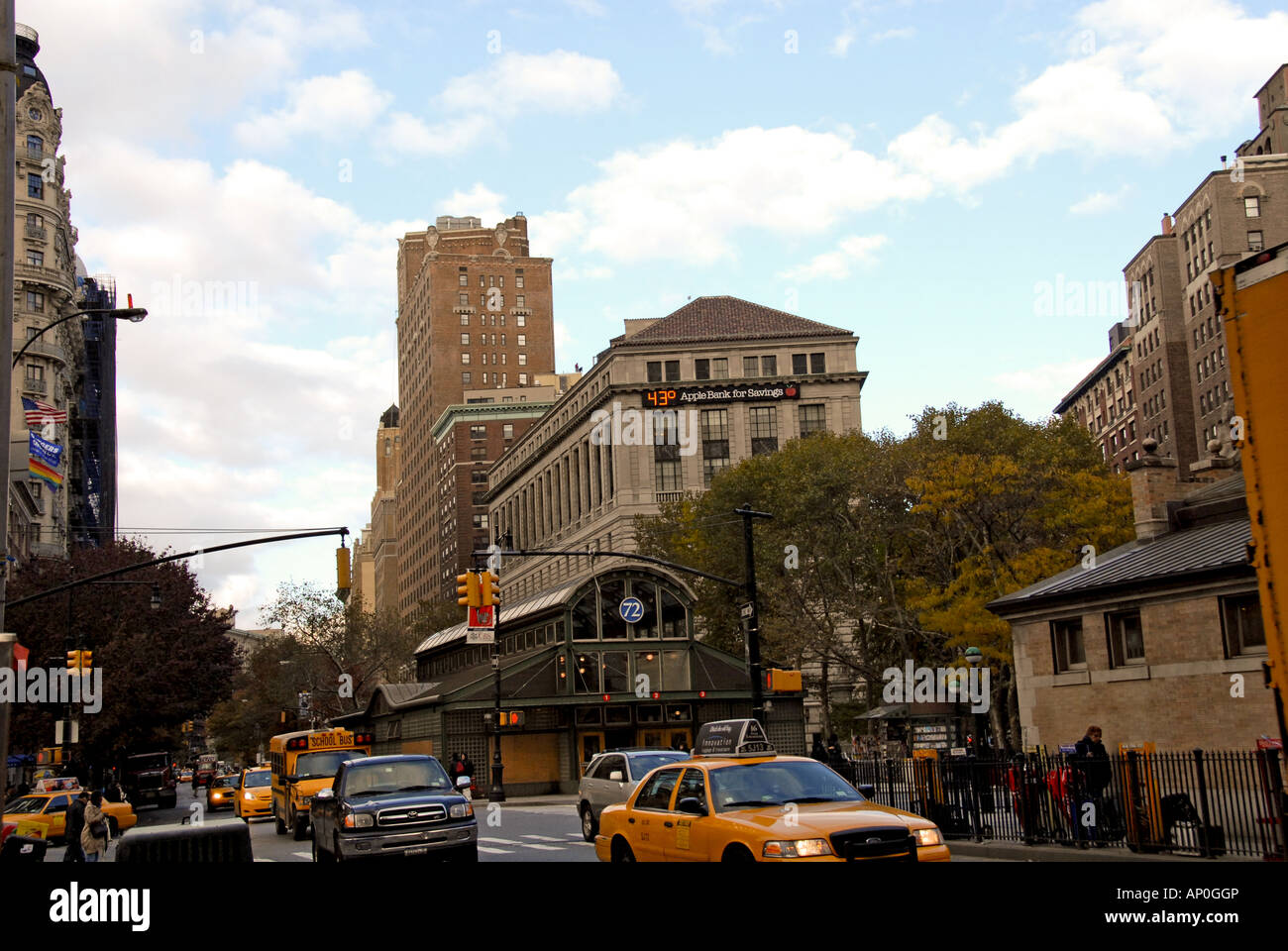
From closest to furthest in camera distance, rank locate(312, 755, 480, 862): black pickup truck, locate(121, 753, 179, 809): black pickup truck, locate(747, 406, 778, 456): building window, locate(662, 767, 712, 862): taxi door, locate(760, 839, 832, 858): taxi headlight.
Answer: locate(760, 839, 832, 858): taxi headlight, locate(662, 767, 712, 862): taxi door, locate(312, 755, 480, 862): black pickup truck, locate(121, 753, 179, 809): black pickup truck, locate(747, 406, 778, 456): building window

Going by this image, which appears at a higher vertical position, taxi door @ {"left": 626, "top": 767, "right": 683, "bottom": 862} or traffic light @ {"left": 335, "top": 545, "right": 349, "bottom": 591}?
Answer: traffic light @ {"left": 335, "top": 545, "right": 349, "bottom": 591}

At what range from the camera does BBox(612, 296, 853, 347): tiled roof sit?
336 ft

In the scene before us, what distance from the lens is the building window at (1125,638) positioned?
71.5 feet

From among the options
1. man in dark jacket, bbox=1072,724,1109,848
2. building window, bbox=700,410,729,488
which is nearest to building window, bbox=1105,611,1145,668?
man in dark jacket, bbox=1072,724,1109,848

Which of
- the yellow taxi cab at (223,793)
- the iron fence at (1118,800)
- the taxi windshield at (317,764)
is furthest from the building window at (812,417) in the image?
the iron fence at (1118,800)

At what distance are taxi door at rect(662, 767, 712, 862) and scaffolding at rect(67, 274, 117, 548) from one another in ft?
287

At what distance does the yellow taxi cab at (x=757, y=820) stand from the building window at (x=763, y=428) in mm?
86274

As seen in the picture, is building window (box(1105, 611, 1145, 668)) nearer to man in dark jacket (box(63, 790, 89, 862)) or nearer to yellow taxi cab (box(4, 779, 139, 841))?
man in dark jacket (box(63, 790, 89, 862))

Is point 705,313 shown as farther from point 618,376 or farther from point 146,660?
point 146,660

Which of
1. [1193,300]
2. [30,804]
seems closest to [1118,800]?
[30,804]

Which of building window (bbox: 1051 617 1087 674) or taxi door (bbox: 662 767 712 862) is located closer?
taxi door (bbox: 662 767 712 862)

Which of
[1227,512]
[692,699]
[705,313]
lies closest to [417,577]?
[705,313]

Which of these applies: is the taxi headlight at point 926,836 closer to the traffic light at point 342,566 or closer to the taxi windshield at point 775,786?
the taxi windshield at point 775,786

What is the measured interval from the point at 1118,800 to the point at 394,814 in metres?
10.3
